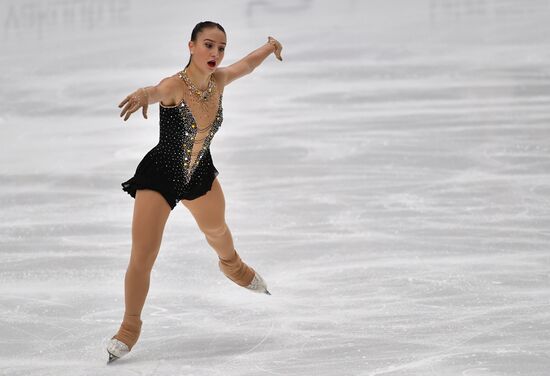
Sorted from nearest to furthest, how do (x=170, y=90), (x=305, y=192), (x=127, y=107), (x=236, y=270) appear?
(x=127, y=107) < (x=170, y=90) < (x=236, y=270) < (x=305, y=192)

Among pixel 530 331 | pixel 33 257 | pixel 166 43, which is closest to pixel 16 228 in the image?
pixel 33 257

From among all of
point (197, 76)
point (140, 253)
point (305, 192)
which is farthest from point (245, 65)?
point (305, 192)

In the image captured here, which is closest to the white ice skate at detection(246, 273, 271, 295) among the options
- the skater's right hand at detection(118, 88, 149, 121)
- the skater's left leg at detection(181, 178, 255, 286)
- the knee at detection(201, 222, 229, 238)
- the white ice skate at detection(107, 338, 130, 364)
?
the skater's left leg at detection(181, 178, 255, 286)

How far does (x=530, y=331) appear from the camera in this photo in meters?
4.34

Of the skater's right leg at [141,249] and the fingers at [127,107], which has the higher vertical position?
the fingers at [127,107]

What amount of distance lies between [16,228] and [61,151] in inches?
63.3

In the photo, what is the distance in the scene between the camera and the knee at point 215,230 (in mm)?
4609

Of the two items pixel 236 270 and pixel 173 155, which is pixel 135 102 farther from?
pixel 236 270

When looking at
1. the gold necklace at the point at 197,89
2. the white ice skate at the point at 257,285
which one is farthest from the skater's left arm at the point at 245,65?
the white ice skate at the point at 257,285

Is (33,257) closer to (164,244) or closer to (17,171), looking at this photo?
(164,244)

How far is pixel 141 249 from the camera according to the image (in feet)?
13.8

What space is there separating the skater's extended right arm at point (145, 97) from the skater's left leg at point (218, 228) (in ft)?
1.80

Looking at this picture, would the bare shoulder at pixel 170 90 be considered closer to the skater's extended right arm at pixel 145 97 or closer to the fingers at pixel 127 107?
the skater's extended right arm at pixel 145 97

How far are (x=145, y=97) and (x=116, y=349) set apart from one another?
3.12 ft
